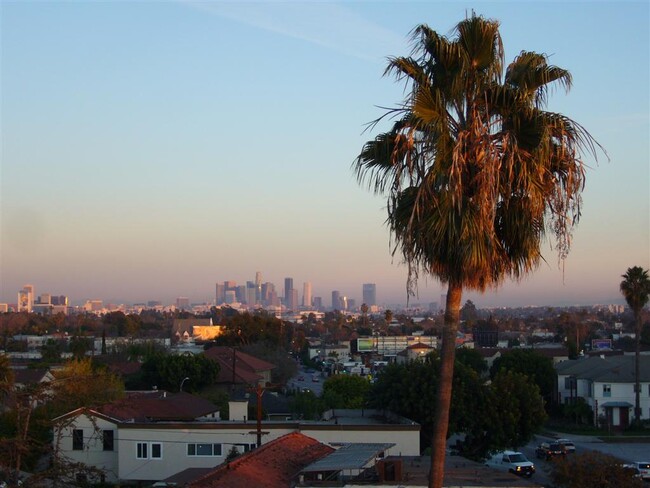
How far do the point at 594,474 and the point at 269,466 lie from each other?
969 centimetres

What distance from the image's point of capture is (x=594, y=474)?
88.7ft

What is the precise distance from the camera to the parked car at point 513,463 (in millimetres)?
41594

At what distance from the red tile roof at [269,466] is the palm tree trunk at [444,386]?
10467 millimetres

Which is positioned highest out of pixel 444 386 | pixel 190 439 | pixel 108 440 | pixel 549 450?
pixel 444 386

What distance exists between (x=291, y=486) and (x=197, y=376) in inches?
1710

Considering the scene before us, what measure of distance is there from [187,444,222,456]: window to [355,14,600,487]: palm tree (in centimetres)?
2826

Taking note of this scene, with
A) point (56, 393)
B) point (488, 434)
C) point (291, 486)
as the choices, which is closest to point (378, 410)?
point (488, 434)

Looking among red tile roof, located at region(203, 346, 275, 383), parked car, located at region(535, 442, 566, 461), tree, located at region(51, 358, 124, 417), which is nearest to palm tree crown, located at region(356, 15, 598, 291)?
tree, located at region(51, 358, 124, 417)

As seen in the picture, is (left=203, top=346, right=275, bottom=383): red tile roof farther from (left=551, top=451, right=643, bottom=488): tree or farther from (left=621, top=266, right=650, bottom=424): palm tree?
(left=551, top=451, right=643, bottom=488): tree

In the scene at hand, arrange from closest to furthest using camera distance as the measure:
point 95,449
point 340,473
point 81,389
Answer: point 81,389 → point 340,473 → point 95,449

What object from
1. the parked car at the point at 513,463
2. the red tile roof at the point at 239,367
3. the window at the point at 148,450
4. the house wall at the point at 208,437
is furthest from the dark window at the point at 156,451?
the red tile roof at the point at 239,367

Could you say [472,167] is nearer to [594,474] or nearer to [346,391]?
[594,474]

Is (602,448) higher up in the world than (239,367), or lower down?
lower down

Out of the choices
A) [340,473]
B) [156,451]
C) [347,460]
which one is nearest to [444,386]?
[340,473]
